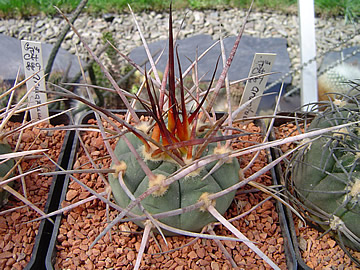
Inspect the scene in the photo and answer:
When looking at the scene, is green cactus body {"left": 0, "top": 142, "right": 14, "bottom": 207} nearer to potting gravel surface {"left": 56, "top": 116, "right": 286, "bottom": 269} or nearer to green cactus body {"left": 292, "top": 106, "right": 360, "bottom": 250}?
potting gravel surface {"left": 56, "top": 116, "right": 286, "bottom": 269}

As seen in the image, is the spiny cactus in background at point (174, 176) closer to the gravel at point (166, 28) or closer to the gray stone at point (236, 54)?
the gray stone at point (236, 54)

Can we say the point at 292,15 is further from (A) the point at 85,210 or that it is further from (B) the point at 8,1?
(A) the point at 85,210

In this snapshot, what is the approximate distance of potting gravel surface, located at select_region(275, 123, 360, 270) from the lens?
3.10 feet

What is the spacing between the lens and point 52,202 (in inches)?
43.4

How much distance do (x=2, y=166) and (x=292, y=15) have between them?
261 centimetres

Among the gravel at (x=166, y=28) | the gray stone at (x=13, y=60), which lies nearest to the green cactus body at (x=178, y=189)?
the gray stone at (x=13, y=60)

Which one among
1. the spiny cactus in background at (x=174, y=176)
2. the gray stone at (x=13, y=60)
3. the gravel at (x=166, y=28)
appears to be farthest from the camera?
the gravel at (x=166, y=28)

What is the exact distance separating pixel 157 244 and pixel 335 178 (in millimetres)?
455

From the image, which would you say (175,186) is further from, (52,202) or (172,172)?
(52,202)

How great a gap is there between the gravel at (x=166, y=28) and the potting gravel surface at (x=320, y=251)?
1.73 meters

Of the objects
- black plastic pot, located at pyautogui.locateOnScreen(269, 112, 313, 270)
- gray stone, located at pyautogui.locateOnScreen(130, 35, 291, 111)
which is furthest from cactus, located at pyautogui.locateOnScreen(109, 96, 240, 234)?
gray stone, located at pyautogui.locateOnScreen(130, 35, 291, 111)

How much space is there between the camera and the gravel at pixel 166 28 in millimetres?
2654

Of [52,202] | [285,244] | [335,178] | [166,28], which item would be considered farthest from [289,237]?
[166,28]

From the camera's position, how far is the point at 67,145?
1265 millimetres
